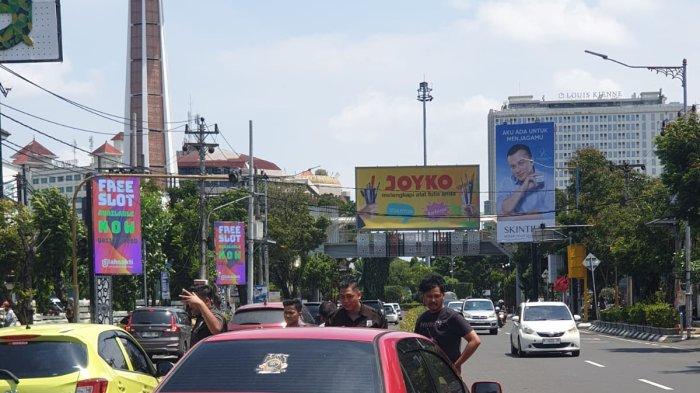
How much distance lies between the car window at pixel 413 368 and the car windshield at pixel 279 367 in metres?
0.27

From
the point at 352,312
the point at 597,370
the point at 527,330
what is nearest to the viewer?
the point at 352,312

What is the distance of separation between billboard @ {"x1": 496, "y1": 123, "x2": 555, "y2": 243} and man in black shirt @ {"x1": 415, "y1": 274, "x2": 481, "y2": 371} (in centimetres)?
5621

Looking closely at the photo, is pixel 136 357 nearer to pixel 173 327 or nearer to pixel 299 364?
pixel 299 364

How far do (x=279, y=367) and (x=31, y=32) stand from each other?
1057 inches

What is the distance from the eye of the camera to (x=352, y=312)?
39.6ft

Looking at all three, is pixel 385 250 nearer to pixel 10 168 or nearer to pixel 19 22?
pixel 19 22

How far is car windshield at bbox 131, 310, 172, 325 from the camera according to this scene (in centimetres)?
3409

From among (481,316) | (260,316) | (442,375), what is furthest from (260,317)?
(481,316)

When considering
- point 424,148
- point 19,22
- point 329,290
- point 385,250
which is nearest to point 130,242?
point 19,22

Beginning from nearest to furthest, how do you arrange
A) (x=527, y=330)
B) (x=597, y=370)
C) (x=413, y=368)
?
(x=413, y=368), (x=597, y=370), (x=527, y=330)

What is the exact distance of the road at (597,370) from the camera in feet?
67.3

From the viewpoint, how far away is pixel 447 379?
26.4 feet

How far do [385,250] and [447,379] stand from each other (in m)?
72.8

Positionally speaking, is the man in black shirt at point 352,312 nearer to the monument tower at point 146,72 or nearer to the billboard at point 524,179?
the billboard at point 524,179
